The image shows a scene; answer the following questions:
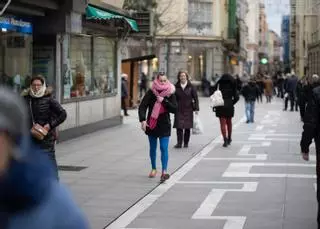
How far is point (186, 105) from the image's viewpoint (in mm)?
15812

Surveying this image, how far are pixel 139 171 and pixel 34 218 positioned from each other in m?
9.84

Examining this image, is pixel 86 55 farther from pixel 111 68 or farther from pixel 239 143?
pixel 239 143

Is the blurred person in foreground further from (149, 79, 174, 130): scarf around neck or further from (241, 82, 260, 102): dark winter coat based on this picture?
(241, 82, 260, 102): dark winter coat

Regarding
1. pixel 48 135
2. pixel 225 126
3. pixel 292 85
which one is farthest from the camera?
pixel 292 85

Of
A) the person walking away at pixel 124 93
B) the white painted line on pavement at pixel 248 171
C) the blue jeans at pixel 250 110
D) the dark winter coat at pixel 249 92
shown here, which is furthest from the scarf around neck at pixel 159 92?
the person walking away at pixel 124 93

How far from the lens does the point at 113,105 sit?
21.3 m

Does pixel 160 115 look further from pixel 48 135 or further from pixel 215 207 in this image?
pixel 48 135

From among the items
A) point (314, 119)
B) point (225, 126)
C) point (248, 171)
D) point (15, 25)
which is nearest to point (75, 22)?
point (15, 25)

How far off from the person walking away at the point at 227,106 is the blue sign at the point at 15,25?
4503 millimetres

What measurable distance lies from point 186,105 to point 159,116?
492 cm

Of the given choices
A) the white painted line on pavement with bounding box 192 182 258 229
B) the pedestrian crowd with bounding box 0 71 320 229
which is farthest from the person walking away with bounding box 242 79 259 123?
the white painted line on pavement with bounding box 192 182 258 229

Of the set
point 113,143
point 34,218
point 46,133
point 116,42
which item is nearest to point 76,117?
point 113,143

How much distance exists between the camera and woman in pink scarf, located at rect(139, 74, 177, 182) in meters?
10.8

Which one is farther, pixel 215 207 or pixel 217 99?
pixel 217 99
